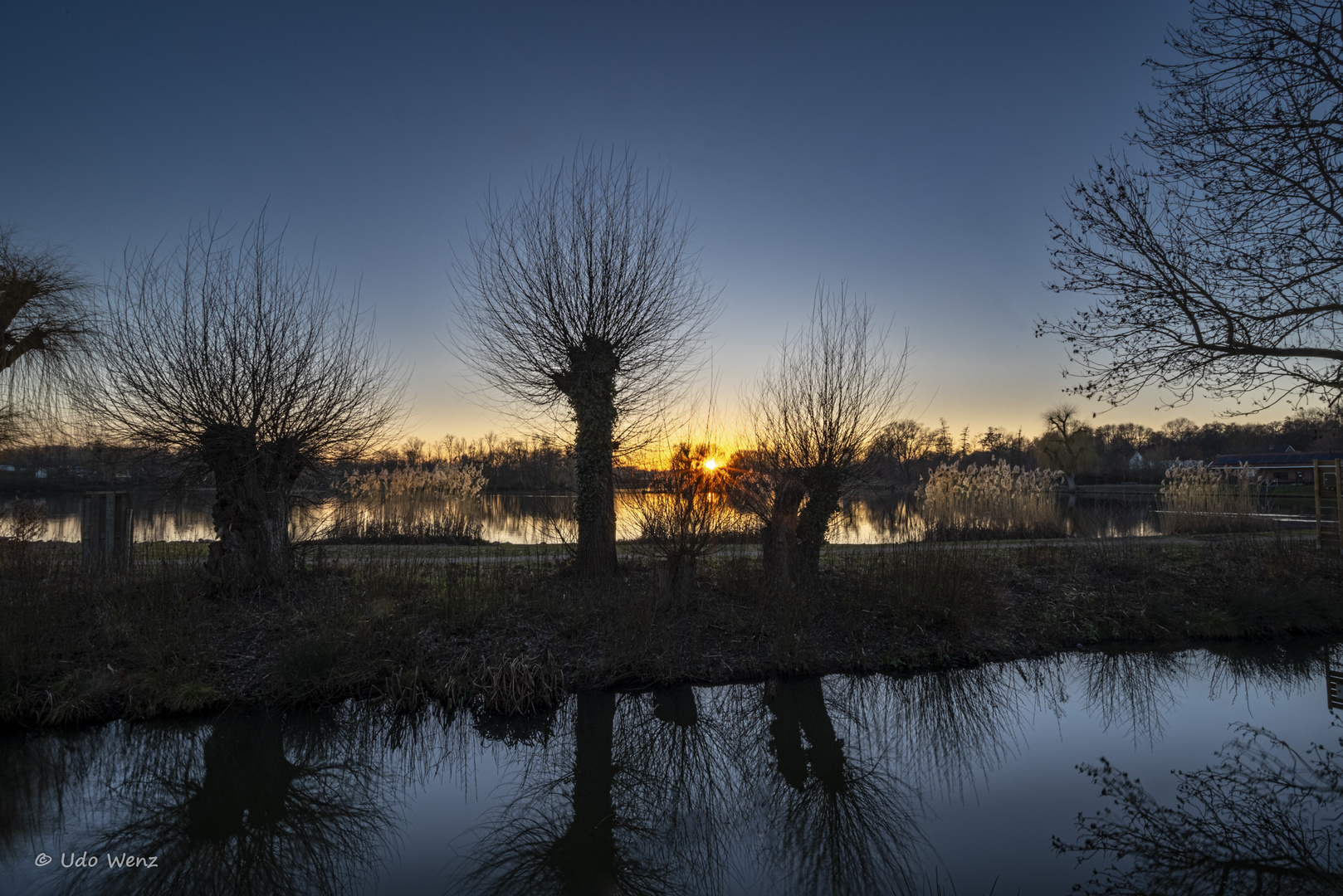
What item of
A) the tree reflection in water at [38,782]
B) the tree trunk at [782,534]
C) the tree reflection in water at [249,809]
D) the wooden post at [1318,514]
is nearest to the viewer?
the tree reflection in water at [249,809]

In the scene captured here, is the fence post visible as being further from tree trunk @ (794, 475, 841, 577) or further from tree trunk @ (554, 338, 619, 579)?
tree trunk @ (554, 338, 619, 579)

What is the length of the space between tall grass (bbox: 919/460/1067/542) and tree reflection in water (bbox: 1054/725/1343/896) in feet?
29.6

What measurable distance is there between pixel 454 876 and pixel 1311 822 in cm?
663

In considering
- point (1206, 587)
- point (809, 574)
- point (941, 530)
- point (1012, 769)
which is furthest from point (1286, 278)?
point (941, 530)

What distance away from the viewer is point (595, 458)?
11.1 meters

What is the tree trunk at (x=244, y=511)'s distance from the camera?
9820 mm

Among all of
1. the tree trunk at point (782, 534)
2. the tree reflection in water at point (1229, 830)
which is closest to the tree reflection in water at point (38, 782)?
the tree reflection in water at point (1229, 830)

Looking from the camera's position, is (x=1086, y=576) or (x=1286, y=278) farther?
(x=1086, y=576)

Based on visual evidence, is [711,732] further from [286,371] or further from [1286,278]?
[286,371]

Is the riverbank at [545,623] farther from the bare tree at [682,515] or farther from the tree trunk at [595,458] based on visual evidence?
the tree trunk at [595,458]

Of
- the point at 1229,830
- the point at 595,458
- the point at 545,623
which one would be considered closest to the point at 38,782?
the point at 545,623

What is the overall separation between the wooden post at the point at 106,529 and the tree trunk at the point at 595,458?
6878 millimetres

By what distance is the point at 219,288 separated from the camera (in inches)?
383

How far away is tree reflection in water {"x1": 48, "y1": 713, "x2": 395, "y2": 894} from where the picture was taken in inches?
190
